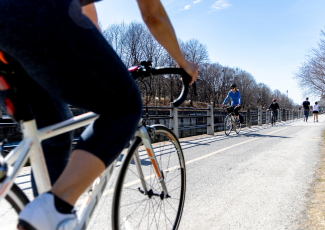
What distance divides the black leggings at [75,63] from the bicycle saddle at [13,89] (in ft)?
0.15

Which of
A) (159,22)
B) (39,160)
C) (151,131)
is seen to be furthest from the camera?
(151,131)

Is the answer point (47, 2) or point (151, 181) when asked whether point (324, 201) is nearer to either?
point (151, 181)

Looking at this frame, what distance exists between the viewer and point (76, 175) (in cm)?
89

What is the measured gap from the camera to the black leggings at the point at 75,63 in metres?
0.83

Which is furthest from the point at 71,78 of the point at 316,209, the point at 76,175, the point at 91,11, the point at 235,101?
the point at 235,101

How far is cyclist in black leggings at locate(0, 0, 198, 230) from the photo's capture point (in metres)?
0.83

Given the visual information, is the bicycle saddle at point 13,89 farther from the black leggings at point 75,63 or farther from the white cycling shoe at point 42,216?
the white cycling shoe at point 42,216

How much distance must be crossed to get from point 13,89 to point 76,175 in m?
0.37

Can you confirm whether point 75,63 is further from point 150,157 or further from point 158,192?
point 158,192

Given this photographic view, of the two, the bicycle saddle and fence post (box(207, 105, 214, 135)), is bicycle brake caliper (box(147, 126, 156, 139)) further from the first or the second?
fence post (box(207, 105, 214, 135))

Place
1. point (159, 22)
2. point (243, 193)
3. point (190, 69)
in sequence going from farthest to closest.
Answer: point (243, 193) < point (190, 69) < point (159, 22)

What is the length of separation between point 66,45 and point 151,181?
1.10m

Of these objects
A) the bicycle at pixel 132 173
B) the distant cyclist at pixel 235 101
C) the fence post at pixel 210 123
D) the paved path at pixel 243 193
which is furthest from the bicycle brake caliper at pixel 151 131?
the distant cyclist at pixel 235 101

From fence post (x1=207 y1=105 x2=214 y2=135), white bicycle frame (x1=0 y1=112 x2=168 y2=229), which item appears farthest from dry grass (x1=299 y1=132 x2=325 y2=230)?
fence post (x1=207 y1=105 x2=214 y2=135)
